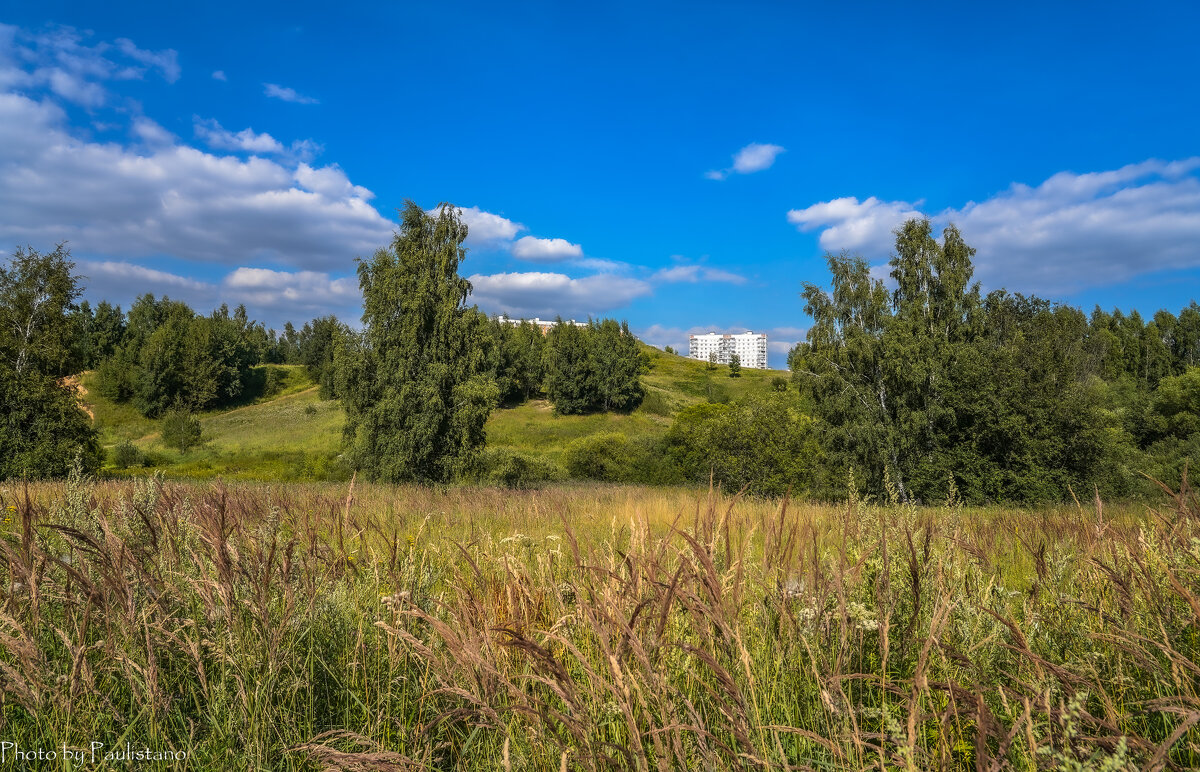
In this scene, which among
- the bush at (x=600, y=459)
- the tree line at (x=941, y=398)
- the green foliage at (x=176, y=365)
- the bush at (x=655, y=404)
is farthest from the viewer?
the bush at (x=655, y=404)

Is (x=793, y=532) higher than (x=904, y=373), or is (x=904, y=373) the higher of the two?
(x=904, y=373)

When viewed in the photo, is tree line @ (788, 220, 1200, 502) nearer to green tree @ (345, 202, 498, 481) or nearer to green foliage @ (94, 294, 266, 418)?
green tree @ (345, 202, 498, 481)

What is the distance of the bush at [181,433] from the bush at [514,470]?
3240 cm

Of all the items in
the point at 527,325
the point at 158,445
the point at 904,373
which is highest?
the point at 527,325

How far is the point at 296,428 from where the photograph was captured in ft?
170

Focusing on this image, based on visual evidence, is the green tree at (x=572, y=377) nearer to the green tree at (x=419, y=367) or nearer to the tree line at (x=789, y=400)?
the tree line at (x=789, y=400)

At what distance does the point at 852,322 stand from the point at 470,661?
27835 millimetres

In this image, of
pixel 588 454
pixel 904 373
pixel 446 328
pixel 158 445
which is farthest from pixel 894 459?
pixel 158 445

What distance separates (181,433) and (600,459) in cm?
3700

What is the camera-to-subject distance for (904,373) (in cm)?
2431

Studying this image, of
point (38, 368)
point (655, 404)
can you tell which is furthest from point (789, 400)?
point (655, 404)

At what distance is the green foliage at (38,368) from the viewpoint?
18516 millimetres

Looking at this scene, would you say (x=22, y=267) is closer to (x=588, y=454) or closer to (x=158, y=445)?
(x=588, y=454)

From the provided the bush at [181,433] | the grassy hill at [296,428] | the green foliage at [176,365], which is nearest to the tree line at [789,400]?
the grassy hill at [296,428]
